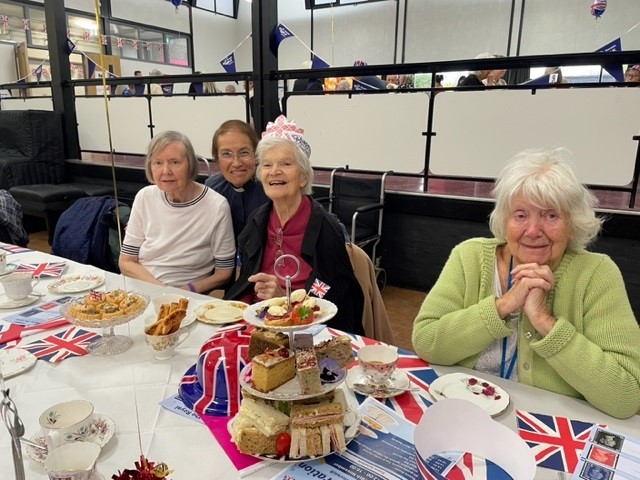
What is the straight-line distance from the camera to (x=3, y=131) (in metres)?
5.71

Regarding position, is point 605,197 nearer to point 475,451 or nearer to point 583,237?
point 583,237

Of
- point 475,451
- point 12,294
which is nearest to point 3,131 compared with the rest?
point 12,294

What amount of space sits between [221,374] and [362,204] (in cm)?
286

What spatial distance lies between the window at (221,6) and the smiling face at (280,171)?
36.8 ft

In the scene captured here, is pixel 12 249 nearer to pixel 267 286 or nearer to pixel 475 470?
pixel 267 286

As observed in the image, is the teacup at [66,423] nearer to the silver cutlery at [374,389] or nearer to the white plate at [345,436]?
the white plate at [345,436]

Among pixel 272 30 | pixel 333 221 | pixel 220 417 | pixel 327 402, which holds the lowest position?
pixel 220 417

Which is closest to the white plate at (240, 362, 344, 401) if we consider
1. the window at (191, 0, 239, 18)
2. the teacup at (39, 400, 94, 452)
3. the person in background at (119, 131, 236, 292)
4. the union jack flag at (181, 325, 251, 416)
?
the union jack flag at (181, 325, 251, 416)

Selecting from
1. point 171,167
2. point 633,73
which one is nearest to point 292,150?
point 171,167

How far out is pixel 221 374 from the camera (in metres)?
1.03

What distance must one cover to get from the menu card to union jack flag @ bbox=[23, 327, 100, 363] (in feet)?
4.20

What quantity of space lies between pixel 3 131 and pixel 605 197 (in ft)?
21.4

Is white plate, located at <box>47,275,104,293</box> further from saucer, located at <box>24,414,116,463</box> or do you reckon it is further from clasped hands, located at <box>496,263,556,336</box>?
clasped hands, located at <box>496,263,556,336</box>

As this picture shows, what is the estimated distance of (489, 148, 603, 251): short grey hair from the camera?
4.00 feet
